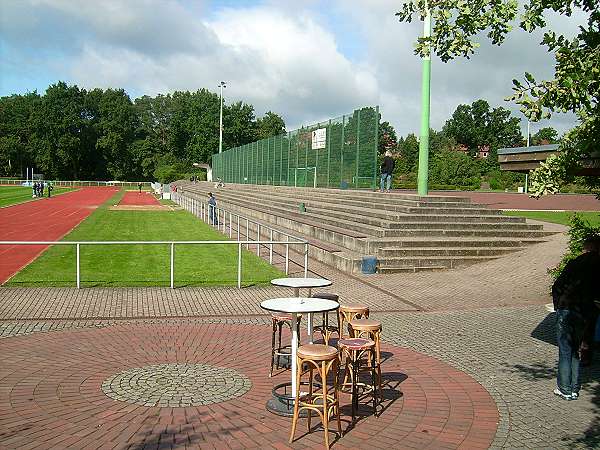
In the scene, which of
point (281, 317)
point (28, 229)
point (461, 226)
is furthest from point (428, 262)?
point (28, 229)

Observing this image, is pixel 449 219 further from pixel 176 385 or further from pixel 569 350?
pixel 176 385

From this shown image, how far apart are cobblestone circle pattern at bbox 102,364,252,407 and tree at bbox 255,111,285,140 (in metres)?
103

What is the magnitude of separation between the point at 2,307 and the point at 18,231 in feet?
51.2

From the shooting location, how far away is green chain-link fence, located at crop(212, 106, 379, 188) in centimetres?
2505

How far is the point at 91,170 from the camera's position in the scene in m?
104

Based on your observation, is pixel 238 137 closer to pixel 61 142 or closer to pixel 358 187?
pixel 61 142

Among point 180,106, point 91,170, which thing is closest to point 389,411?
point 91,170

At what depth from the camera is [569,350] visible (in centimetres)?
652

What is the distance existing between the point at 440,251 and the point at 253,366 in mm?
9566

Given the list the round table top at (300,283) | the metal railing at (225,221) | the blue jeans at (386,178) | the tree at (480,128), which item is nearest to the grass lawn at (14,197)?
the metal railing at (225,221)

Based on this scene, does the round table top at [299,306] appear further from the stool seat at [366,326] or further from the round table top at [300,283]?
the round table top at [300,283]

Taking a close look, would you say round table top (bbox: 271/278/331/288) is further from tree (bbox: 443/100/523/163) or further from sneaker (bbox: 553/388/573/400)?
tree (bbox: 443/100/523/163)

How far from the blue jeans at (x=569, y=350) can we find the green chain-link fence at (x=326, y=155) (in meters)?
18.0

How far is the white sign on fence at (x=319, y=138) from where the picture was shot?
30.4m
